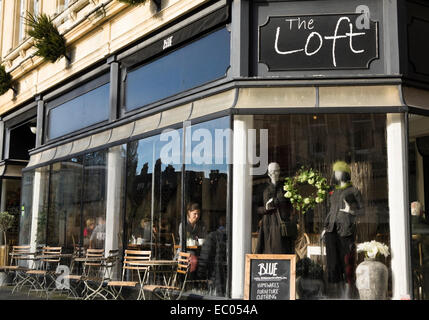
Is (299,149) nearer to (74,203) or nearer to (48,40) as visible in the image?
(74,203)

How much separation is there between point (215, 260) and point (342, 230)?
198 centimetres

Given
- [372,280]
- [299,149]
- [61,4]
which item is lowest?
Result: [372,280]

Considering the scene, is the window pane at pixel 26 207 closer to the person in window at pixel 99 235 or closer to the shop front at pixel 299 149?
the person in window at pixel 99 235

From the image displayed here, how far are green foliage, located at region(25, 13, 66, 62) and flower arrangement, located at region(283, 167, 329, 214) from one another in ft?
24.7

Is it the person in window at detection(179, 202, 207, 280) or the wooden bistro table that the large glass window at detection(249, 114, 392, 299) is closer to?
the person in window at detection(179, 202, 207, 280)

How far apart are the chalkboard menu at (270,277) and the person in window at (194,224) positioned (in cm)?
127

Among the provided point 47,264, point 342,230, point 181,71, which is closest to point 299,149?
point 342,230

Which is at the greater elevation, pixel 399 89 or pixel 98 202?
pixel 399 89

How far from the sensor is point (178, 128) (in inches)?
373

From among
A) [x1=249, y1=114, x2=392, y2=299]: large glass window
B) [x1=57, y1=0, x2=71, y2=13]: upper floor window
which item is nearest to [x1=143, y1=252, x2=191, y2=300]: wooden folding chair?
[x1=249, y1=114, x2=392, y2=299]: large glass window

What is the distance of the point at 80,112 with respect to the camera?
13.1 m
